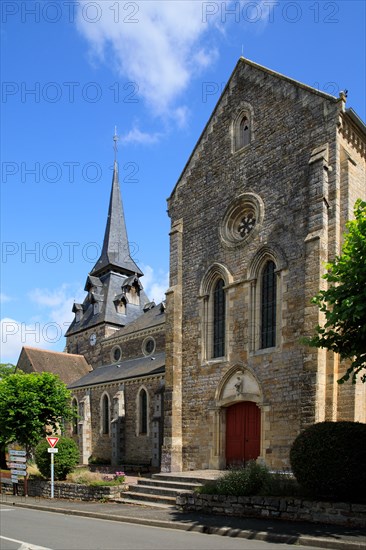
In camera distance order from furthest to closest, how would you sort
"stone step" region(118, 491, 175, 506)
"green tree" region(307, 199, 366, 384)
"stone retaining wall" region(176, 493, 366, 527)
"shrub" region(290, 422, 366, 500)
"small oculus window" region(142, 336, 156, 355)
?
"small oculus window" region(142, 336, 156, 355), "stone step" region(118, 491, 175, 506), "shrub" region(290, 422, 366, 500), "green tree" region(307, 199, 366, 384), "stone retaining wall" region(176, 493, 366, 527)

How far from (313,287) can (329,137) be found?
15.1ft

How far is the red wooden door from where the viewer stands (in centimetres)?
1770

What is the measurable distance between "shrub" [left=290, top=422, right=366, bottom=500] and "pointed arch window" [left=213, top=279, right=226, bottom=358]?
7.99 metres

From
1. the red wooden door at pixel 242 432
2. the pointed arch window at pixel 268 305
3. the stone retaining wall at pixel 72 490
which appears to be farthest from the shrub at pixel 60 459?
the pointed arch window at pixel 268 305

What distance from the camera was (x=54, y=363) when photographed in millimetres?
43188

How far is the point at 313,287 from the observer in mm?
15578

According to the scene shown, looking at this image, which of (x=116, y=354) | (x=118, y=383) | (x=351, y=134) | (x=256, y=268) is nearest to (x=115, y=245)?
(x=116, y=354)

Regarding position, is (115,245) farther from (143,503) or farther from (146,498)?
(143,503)

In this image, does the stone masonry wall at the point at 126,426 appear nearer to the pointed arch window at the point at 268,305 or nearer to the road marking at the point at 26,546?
the pointed arch window at the point at 268,305

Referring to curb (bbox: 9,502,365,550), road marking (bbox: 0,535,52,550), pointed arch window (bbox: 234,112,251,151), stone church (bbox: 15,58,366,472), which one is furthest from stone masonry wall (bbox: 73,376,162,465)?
road marking (bbox: 0,535,52,550)

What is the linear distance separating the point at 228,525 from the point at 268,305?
26.7ft

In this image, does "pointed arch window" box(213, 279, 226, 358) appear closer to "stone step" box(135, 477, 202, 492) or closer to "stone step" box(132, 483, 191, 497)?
"stone step" box(135, 477, 202, 492)

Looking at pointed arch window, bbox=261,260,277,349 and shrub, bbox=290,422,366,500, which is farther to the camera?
pointed arch window, bbox=261,260,277,349

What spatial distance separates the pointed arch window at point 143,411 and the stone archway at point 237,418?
1252 cm
